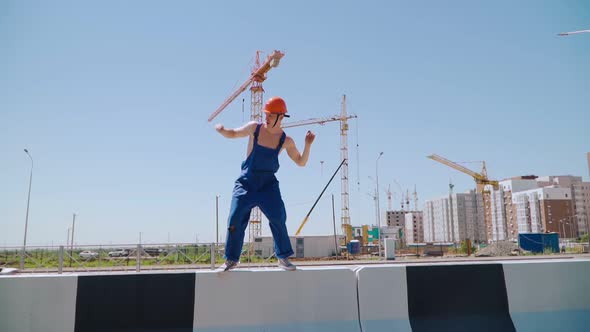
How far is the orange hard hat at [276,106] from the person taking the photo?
3922 mm

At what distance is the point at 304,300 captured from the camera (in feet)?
9.55

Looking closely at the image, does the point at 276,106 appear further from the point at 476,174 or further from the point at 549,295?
the point at 476,174

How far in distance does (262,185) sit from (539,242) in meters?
44.6

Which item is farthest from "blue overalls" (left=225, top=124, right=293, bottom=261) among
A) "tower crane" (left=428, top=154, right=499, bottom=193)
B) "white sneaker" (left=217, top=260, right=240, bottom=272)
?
"tower crane" (left=428, top=154, right=499, bottom=193)

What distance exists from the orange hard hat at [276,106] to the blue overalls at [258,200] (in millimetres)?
257

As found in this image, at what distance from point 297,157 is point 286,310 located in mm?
1700

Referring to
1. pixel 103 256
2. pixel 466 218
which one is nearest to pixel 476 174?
pixel 466 218

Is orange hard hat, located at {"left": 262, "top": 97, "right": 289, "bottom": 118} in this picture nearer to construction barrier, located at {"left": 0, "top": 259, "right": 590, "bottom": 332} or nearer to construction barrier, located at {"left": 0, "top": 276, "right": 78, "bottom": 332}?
construction barrier, located at {"left": 0, "top": 259, "right": 590, "bottom": 332}

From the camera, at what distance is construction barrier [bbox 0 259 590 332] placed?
279cm

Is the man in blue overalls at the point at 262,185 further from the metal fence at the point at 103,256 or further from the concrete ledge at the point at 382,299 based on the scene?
the metal fence at the point at 103,256

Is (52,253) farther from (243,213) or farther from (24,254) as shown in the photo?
(243,213)

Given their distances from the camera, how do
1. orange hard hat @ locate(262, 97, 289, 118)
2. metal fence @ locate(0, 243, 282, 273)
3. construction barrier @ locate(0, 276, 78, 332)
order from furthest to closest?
metal fence @ locate(0, 243, 282, 273), orange hard hat @ locate(262, 97, 289, 118), construction barrier @ locate(0, 276, 78, 332)

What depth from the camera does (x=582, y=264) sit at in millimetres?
3270

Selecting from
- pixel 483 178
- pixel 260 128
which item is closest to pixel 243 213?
pixel 260 128
